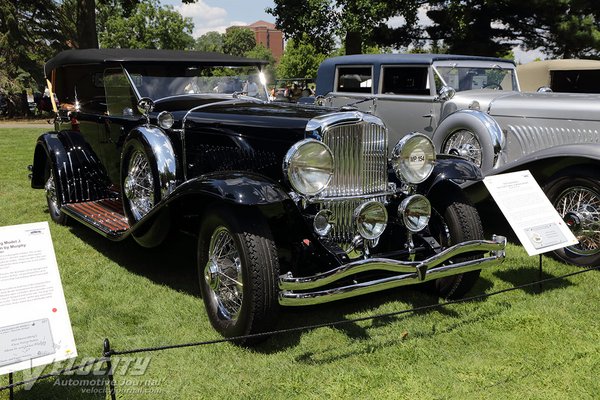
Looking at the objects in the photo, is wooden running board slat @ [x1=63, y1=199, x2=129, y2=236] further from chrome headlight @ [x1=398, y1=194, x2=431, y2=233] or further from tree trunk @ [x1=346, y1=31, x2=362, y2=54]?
tree trunk @ [x1=346, y1=31, x2=362, y2=54]

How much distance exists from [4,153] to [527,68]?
38.6 feet

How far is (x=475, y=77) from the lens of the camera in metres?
7.00

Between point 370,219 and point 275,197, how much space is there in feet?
2.18

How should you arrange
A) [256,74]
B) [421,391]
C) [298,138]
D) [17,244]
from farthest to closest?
[256,74] → [298,138] → [421,391] → [17,244]

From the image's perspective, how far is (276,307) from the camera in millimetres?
2922

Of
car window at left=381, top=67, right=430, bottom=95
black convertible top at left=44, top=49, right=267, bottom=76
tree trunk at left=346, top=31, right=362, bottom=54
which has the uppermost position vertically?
tree trunk at left=346, top=31, right=362, bottom=54

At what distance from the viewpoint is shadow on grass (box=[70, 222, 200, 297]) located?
14.0 feet

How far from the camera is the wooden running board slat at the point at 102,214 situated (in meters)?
4.27

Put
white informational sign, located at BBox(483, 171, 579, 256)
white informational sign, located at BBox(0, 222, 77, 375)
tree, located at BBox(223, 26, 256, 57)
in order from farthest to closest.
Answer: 1. tree, located at BBox(223, 26, 256, 57)
2. white informational sign, located at BBox(483, 171, 579, 256)
3. white informational sign, located at BBox(0, 222, 77, 375)

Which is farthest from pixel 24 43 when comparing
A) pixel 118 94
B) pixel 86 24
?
Answer: pixel 118 94

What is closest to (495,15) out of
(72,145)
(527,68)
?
(527,68)

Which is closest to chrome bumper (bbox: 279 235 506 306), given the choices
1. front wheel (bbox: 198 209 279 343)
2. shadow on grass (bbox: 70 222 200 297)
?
front wheel (bbox: 198 209 279 343)

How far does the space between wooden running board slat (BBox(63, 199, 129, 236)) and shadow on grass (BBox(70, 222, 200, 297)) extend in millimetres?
407

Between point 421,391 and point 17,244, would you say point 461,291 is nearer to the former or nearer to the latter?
point 421,391
